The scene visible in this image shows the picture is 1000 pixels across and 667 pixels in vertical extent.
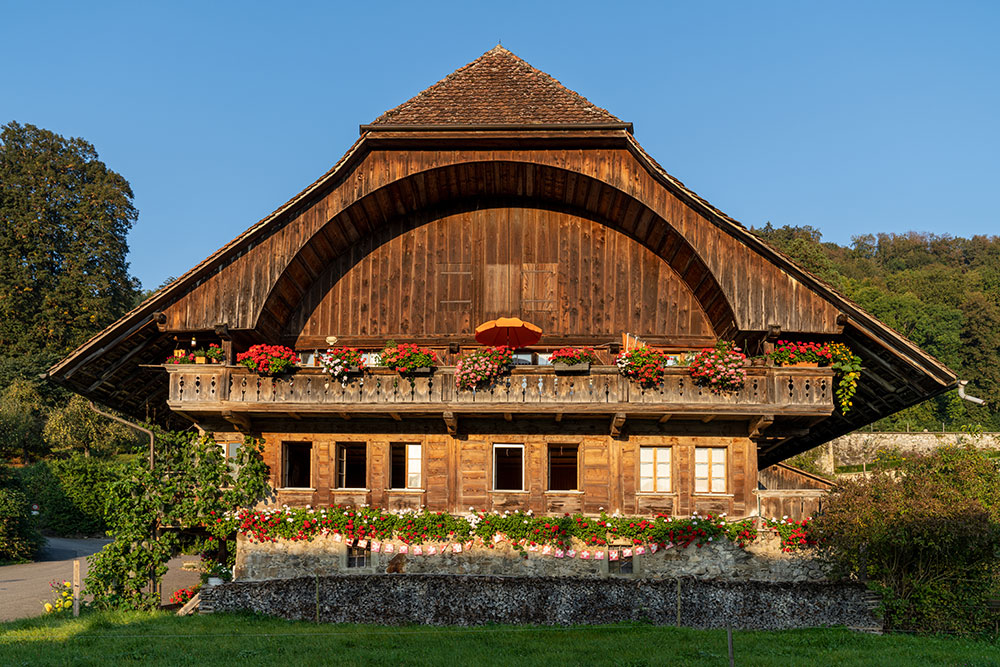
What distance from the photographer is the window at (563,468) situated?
74.9 feet

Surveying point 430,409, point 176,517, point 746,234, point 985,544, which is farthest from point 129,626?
point 985,544

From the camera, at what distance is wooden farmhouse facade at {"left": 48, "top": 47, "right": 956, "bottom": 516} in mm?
22000

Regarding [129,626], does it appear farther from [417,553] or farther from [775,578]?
[775,578]

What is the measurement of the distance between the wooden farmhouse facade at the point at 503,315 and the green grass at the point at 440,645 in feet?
15.1

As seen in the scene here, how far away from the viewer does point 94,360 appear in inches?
920

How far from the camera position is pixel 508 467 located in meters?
23.0

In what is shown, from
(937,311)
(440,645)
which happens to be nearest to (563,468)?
(440,645)

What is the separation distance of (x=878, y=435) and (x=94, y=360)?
54899 millimetres

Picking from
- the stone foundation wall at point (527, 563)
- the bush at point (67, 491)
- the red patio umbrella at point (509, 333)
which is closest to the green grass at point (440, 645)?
the stone foundation wall at point (527, 563)

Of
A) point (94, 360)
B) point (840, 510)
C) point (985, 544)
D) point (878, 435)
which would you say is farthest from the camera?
point (878, 435)

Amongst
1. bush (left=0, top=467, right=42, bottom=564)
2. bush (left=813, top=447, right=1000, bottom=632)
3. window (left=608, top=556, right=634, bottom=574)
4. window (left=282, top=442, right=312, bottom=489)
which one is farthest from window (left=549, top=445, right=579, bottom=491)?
bush (left=0, top=467, right=42, bottom=564)

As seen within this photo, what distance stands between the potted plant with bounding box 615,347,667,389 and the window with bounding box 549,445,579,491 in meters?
2.64

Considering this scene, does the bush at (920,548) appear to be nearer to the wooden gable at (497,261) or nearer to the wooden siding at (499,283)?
the wooden gable at (497,261)

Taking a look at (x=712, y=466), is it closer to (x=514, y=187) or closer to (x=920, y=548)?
(x=920, y=548)
